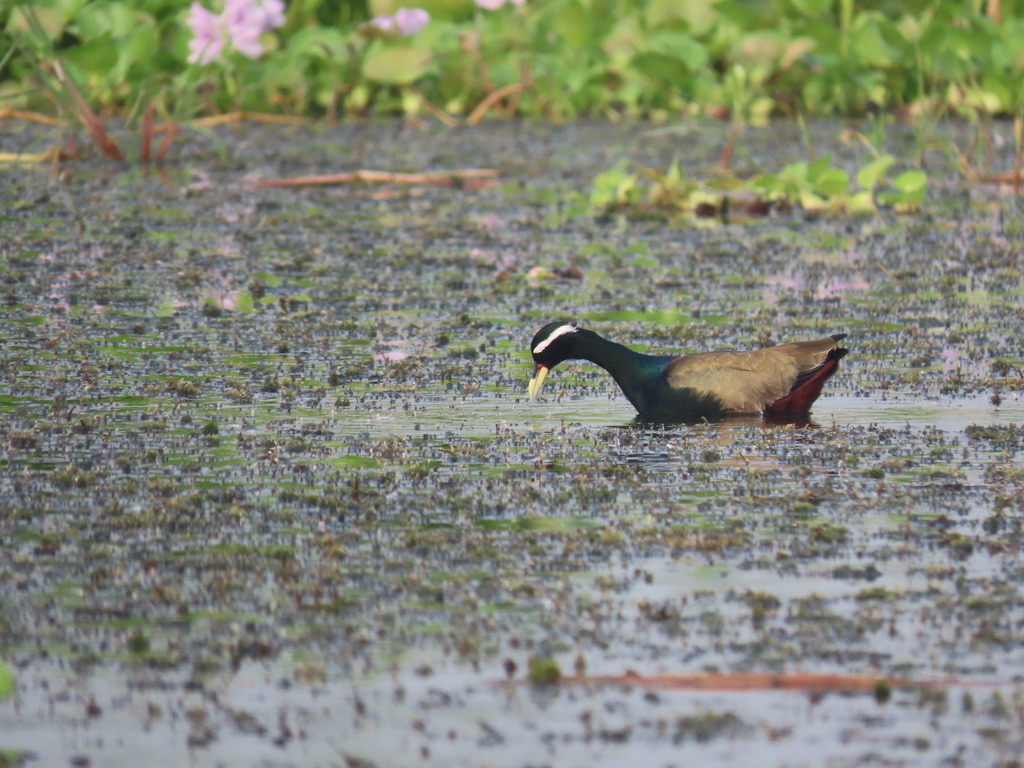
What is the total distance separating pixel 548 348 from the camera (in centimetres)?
727

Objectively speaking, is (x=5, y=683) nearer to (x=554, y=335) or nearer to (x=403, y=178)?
(x=554, y=335)

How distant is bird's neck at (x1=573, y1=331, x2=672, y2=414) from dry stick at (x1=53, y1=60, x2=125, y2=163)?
6.60 meters

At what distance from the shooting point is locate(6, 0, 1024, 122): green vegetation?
1652 cm

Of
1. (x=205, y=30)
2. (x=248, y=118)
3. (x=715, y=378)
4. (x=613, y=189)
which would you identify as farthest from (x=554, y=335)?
(x=248, y=118)

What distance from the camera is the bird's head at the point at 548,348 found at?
23.8 ft

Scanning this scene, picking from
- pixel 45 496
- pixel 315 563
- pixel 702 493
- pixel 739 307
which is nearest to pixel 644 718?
pixel 315 563

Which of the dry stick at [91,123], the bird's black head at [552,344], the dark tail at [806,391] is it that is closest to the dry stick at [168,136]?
the dry stick at [91,123]

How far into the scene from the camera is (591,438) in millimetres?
6652

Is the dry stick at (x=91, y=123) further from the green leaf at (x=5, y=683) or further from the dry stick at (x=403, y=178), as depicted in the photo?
the green leaf at (x=5, y=683)

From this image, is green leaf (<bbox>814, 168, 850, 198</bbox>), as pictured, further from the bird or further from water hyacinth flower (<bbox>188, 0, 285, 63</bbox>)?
the bird

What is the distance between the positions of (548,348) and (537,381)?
128 millimetres

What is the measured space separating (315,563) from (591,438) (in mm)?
1930

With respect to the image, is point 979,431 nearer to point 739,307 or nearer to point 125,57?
point 739,307

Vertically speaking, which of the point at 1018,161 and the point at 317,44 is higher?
the point at 317,44
